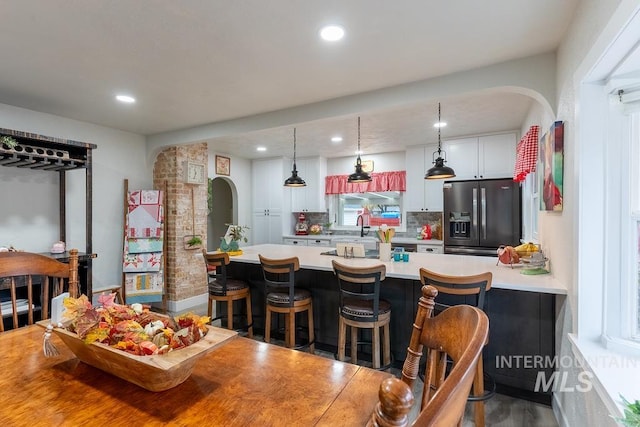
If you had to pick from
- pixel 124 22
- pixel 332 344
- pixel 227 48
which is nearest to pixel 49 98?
pixel 124 22

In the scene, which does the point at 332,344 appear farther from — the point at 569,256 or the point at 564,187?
the point at 564,187

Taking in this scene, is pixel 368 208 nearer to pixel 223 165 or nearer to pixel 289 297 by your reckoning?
pixel 223 165

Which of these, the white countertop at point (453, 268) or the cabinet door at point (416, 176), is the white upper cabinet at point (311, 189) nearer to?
the cabinet door at point (416, 176)

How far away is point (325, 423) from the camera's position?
819mm

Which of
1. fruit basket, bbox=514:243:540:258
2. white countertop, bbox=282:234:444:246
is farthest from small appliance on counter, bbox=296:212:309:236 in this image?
fruit basket, bbox=514:243:540:258

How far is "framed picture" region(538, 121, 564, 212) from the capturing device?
79.4 inches

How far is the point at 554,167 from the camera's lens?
2080 mm

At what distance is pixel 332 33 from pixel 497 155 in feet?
11.9

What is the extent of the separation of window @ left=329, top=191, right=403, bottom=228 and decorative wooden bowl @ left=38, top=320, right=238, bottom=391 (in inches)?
213

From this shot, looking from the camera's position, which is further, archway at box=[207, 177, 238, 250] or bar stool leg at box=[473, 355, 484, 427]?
archway at box=[207, 177, 238, 250]

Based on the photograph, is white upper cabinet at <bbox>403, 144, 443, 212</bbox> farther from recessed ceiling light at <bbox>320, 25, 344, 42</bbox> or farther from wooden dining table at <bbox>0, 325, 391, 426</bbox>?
wooden dining table at <bbox>0, 325, 391, 426</bbox>

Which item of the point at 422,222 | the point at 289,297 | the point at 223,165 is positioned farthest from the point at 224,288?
the point at 422,222

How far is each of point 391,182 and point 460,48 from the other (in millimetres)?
3844

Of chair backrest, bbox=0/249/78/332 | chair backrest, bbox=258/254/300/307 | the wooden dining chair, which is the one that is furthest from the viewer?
chair backrest, bbox=258/254/300/307
